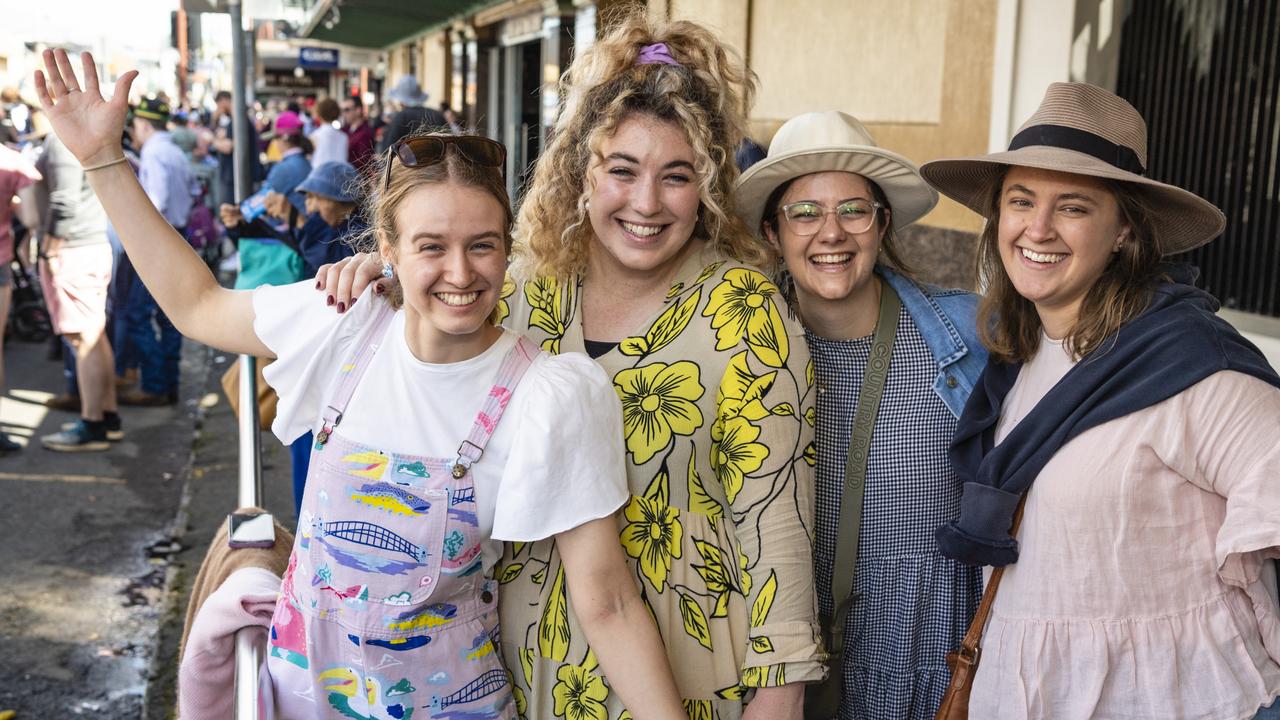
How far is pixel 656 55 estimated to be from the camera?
8.09 feet

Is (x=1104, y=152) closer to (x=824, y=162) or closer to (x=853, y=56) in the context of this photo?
(x=824, y=162)

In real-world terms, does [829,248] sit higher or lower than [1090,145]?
lower

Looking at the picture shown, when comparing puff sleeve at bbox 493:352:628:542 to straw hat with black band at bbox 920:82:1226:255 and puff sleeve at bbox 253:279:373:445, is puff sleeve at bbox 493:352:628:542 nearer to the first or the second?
puff sleeve at bbox 253:279:373:445

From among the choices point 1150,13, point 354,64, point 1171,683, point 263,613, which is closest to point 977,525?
point 1171,683

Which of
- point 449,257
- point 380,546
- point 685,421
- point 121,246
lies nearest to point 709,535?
point 685,421

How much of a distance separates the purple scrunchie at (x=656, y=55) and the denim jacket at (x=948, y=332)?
2.37 feet

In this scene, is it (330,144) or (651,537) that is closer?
(651,537)

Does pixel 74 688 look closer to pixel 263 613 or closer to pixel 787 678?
pixel 263 613

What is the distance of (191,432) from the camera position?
27.8ft

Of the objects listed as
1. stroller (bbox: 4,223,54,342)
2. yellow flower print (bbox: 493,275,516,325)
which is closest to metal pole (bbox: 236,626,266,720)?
yellow flower print (bbox: 493,275,516,325)

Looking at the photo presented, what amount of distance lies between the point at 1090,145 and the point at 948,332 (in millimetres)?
518

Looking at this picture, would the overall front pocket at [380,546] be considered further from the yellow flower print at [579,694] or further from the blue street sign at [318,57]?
the blue street sign at [318,57]

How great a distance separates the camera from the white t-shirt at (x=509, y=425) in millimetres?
2031

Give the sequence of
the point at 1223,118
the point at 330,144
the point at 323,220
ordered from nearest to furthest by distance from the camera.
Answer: the point at 1223,118 < the point at 323,220 < the point at 330,144
